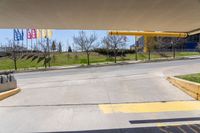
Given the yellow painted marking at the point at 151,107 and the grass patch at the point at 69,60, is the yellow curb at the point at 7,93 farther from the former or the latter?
the grass patch at the point at 69,60

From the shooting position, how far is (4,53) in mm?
74250

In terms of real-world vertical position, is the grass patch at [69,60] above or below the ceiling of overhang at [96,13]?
below

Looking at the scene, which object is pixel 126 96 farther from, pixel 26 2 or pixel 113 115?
pixel 26 2

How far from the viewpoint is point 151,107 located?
49.1ft

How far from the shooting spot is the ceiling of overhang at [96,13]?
30.1 ft

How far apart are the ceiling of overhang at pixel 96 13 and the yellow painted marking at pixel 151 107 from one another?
3471mm

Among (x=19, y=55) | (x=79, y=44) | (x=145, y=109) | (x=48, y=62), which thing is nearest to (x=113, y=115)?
(x=145, y=109)

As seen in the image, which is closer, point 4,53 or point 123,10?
→ point 123,10

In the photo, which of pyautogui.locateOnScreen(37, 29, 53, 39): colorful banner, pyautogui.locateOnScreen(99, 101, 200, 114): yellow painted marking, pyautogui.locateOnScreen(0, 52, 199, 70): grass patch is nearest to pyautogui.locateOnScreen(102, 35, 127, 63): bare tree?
pyautogui.locateOnScreen(0, 52, 199, 70): grass patch

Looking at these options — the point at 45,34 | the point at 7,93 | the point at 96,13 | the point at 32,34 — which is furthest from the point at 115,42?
the point at 96,13

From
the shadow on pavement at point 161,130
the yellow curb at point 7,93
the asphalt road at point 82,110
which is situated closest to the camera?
the shadow on pavement at point 161,130

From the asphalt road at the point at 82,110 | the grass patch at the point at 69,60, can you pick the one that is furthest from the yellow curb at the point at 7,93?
the grass patch at the point at 69,60

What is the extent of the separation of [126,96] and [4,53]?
59680 mm

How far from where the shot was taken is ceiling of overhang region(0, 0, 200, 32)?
361 inches
